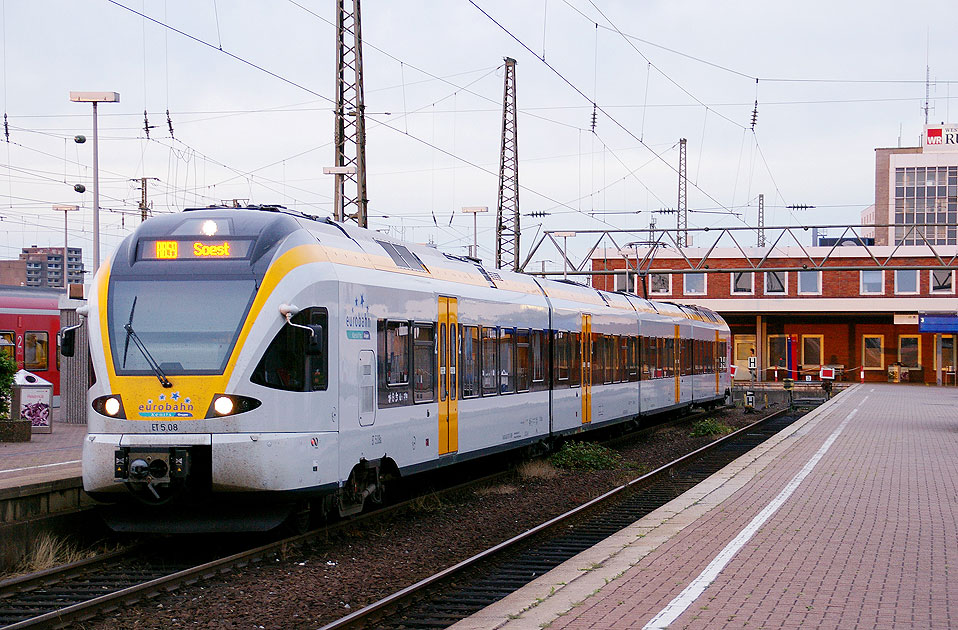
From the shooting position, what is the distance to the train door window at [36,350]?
29.2 metres

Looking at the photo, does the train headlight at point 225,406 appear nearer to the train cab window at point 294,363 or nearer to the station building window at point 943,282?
the train cab window at point 294,363

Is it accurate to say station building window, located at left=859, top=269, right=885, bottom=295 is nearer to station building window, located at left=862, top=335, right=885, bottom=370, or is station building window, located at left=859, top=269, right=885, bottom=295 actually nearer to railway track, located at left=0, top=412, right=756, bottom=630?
station building window, located at left=862, top=335, right=885, bottom=370

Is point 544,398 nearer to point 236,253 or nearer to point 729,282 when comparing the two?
point 236,253

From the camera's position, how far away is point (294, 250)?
11.1m

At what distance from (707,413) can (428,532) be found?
85.5 ft

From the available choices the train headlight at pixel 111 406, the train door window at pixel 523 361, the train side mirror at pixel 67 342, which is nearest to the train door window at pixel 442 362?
the train door window at pixel 523 361

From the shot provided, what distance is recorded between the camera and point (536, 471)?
722 inches

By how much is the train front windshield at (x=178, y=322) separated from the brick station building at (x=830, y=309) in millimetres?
50367

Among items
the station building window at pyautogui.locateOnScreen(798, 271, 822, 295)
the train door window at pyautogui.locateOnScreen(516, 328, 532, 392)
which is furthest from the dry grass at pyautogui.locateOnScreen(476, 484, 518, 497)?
the station building window at pyautogui.locateOnScreen(798, 271, 822, 295)

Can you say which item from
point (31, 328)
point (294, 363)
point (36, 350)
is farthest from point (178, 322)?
point (36, 350)

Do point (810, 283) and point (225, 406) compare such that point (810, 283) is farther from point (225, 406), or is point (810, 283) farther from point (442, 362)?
point (225, 406)

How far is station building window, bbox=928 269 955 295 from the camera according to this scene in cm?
6084

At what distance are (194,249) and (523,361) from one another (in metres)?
7.82

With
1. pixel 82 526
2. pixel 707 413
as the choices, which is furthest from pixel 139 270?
pixel 707 413
